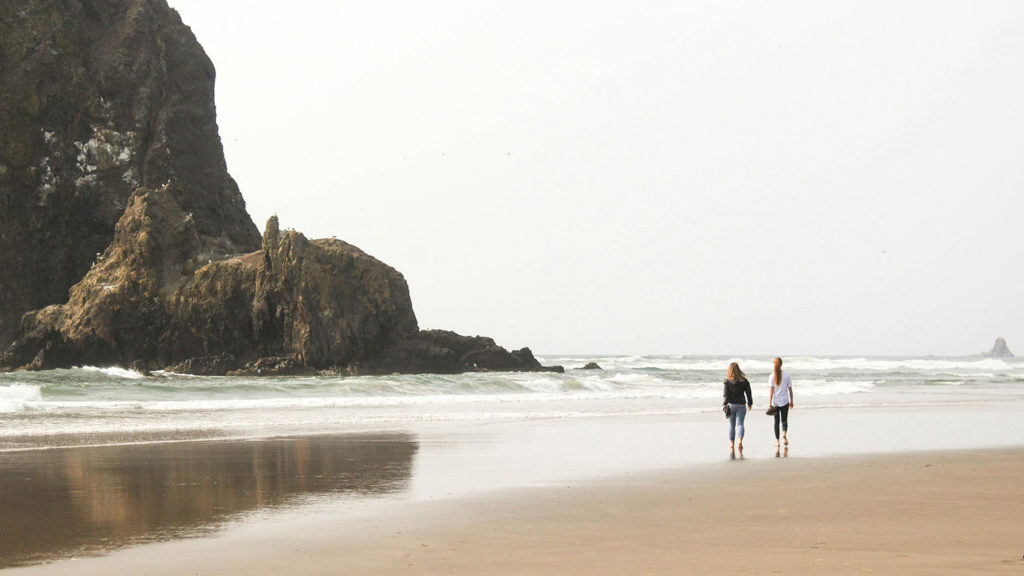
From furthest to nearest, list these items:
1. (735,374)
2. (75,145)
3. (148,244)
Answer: (75,145), (148,244), (735,374)

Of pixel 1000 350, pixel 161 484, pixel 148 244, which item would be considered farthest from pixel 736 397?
pixel 1000 350

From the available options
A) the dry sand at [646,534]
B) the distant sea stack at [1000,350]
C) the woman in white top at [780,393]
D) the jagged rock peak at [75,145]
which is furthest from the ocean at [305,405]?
the distant sea stack at [1000,350]

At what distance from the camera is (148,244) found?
50.4 m

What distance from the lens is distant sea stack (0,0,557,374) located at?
49.1 metres

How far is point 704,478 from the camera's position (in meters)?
10.8

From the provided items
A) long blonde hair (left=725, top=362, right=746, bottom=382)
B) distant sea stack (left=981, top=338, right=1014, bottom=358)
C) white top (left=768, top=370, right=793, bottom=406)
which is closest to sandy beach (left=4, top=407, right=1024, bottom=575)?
white top (left=768, top=370, right=793, bottom=406)

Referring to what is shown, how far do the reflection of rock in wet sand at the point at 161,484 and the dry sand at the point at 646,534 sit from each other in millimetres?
628

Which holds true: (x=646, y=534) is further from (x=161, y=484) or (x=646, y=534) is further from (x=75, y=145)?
(x=75, y=145)

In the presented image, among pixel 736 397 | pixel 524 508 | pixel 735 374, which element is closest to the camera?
pixel 524 508

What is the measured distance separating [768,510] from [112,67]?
6338 cm

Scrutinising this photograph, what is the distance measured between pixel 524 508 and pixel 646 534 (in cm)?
162

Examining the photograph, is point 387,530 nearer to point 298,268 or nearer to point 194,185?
point 298,268

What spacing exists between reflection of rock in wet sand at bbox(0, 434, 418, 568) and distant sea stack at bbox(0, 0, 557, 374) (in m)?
34.2

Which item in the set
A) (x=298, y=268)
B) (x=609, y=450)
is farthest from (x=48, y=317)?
(x=609, y=450)
